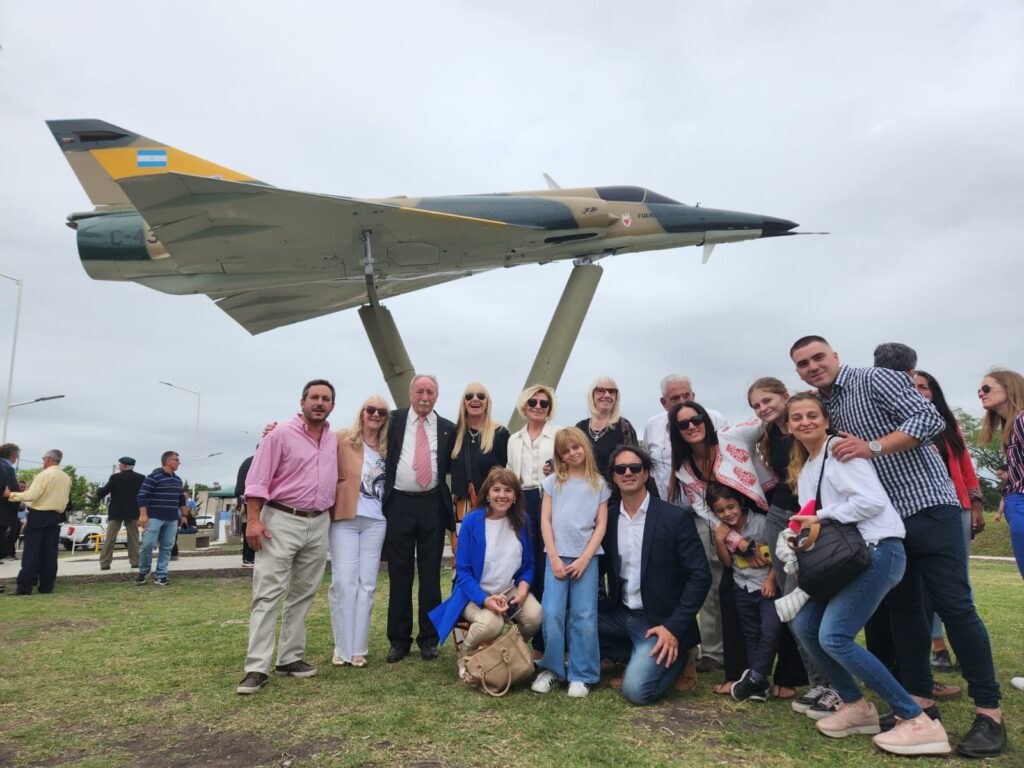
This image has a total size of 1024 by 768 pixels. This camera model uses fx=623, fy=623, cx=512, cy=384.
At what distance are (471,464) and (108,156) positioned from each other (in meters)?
9.06

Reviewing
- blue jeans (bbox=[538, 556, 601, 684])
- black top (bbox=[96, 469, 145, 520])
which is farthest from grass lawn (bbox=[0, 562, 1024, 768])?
black top (bbox=[96, 469, 145, 520])

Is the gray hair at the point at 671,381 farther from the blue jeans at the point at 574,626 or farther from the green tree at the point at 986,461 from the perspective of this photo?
the green tree at the point at 986,461

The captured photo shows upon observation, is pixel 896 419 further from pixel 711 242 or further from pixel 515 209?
pixel 711 242

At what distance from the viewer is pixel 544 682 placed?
3717mm

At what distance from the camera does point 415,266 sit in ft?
34.7

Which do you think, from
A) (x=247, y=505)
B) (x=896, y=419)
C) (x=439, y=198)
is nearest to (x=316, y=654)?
(x=247, y=505)

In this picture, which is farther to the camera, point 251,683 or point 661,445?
point 661,445

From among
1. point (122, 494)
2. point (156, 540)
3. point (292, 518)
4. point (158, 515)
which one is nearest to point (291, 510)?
point (292, 518)

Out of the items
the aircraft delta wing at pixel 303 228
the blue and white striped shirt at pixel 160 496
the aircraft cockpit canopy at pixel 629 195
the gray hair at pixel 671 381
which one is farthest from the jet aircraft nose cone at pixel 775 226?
the blue and white striped shirt at pixel 160 496

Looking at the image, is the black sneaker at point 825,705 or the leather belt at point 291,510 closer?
the black sneaker at point 825,705

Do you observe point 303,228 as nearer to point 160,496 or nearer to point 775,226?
point 160,496

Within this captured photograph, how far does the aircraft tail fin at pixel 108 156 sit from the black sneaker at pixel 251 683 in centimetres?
860

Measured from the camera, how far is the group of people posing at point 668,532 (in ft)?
9.75

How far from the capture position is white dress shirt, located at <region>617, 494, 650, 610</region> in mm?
3902
